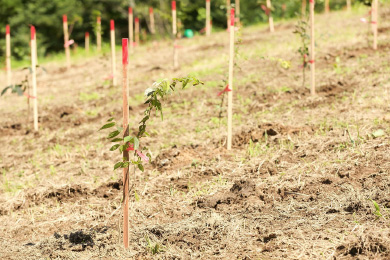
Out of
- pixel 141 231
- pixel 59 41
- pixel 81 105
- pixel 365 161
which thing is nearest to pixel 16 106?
pixel 81 105

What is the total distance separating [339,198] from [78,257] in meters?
1.95

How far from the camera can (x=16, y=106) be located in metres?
8.43

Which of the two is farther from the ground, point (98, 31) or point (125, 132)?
point (98, 31)

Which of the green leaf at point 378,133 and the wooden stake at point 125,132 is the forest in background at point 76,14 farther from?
the wooden stake at point 125,132

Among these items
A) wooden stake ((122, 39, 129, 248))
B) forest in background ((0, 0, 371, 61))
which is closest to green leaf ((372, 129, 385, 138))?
wooden stake ((122, 39, 129, 248))

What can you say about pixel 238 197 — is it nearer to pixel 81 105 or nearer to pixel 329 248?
pixel 329 248

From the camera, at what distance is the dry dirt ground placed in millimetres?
3008

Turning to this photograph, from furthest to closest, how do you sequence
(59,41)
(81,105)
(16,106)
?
(59,41) < (16,106) < (81,105)

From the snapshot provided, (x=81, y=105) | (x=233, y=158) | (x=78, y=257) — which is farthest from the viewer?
(x=81, y=105)

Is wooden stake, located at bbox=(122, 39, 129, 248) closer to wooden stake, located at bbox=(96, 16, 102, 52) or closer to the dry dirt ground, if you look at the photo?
the dry dirt ground

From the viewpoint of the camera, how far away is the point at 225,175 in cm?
418

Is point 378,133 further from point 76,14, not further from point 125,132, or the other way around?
point 76,14

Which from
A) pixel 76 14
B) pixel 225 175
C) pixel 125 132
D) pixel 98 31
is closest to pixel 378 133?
pixel 225 175

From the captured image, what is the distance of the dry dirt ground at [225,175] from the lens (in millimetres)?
3008
